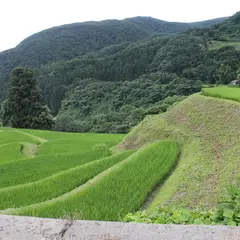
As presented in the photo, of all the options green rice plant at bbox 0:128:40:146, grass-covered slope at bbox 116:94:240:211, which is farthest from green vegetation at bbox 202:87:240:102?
green rice plant at bbox 0:128:40:146

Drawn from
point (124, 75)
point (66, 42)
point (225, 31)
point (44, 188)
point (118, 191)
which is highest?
point (66, 42)

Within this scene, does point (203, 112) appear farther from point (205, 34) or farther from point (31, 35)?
point (31, 35)

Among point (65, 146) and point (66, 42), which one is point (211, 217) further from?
→ point (66, 42)

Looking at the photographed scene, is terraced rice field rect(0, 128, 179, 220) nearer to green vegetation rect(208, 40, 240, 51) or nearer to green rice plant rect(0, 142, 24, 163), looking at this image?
green rice plant rect(0, 142, 24, 163)

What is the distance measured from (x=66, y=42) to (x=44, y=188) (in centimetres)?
14700

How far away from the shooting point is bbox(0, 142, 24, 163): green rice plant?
58.9 feet

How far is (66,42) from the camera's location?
5999 inches

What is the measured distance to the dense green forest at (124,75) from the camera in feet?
219

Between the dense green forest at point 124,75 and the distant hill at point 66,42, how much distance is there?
1.62ft

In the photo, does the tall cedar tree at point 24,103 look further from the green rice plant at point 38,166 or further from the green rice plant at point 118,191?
the green rice plant at point 118,191

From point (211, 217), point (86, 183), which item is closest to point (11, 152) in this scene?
point (86, 183)

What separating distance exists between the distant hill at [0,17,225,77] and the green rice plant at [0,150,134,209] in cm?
11445

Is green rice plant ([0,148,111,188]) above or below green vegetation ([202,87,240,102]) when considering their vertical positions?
below

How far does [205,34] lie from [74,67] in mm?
41870
